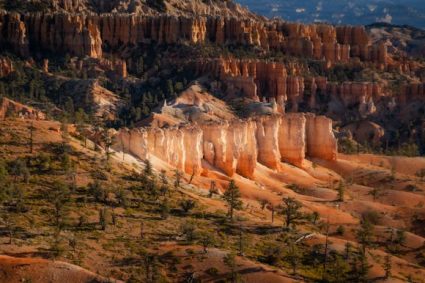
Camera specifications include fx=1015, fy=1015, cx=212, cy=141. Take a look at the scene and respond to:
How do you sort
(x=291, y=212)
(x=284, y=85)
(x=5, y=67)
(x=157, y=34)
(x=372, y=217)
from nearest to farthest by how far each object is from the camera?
(x=291, y=212), (x=372, y=217), (x=5, y=67), (x=284, y=85), (x=157, y=34)

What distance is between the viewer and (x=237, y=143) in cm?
7569

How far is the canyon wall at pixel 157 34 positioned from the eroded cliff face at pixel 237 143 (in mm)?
47071

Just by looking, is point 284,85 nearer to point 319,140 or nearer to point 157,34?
point 157,34

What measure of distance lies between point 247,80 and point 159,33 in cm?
2623

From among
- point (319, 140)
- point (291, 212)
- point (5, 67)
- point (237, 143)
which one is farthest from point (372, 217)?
point (5, 67)

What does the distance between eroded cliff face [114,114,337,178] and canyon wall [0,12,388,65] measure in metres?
47.1

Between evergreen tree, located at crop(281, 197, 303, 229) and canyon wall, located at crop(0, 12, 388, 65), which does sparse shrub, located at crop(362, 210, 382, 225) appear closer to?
evergreen tree, located at crop(281, 197, 303, 229)

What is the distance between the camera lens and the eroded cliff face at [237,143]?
6650 centimetres

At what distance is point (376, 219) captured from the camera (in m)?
65.5

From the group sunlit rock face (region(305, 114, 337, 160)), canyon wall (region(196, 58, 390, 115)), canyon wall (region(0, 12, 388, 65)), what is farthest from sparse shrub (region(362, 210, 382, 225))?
canyon wall (region(0, 12, 388, 65))

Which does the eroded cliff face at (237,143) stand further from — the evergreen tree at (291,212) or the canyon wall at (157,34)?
the canyon wall at (157,34)

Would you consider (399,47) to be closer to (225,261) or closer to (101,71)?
(101,71)

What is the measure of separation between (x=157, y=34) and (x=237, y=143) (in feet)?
202

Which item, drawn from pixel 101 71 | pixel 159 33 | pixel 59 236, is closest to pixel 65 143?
pixel 59 236
